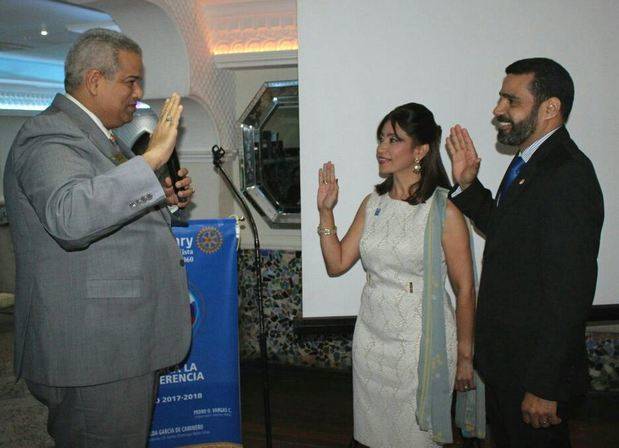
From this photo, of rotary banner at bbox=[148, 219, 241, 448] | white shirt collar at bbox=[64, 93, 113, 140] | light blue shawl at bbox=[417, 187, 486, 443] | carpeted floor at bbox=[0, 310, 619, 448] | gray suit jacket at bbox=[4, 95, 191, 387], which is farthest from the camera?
carpeted floor at bbox=[0, 310, 619, 448]

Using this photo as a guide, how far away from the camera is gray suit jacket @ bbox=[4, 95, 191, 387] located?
1.24m

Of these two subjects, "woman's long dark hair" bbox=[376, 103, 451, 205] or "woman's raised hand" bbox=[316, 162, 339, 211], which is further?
"woman's raised hand" bbox=[316, 162, 339, 211]

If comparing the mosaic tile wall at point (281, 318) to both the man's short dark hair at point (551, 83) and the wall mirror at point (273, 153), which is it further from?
the man's short dark hair at point (551, 83)

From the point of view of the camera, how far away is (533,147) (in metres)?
1.49

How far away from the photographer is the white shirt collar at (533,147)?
4.80 feet

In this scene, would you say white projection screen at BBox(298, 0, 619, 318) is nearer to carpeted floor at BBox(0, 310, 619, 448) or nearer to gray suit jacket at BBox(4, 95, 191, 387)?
gray suit jacket at BBox(4, 95, 191, 387)

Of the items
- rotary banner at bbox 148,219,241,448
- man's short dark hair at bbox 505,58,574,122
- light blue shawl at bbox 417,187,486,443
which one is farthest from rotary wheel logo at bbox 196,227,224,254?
man's short dark hair at bbox 505,58,574,122

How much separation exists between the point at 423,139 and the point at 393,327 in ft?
2.16

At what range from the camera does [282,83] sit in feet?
11.6

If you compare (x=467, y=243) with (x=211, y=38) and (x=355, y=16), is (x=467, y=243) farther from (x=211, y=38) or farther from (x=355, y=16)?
(x=211, y=38)

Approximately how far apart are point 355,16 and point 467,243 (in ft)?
2.99

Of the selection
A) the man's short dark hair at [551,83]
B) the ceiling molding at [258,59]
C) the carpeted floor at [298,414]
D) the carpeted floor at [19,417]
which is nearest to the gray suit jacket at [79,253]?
the man's short dark hair at [551,83]

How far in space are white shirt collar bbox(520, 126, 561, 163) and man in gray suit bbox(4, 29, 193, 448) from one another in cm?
99

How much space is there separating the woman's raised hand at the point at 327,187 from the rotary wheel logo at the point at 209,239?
711mm
